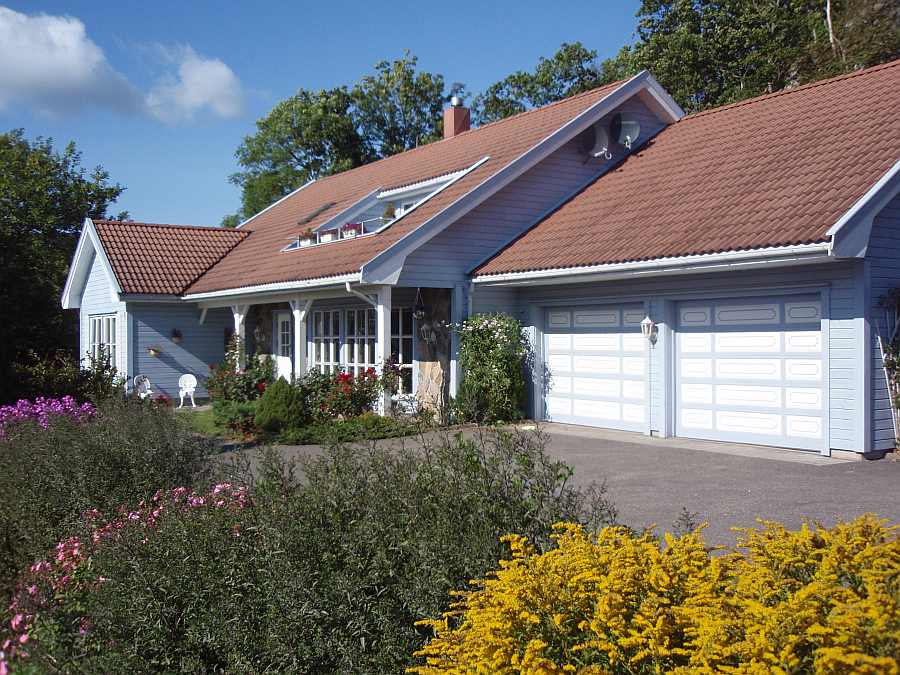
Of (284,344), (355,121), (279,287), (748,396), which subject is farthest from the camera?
(355,121)

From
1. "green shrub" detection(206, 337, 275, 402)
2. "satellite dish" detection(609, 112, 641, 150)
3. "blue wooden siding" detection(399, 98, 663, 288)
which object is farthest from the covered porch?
"satellite dish" detection(609, 112, 641, 150)

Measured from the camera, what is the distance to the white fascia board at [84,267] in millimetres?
21312

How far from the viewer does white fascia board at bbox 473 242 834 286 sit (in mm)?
10297

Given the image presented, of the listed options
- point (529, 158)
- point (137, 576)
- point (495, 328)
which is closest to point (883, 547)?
point (137, 576)

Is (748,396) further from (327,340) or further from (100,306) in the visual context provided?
(100,306)

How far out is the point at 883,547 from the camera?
11.9ft

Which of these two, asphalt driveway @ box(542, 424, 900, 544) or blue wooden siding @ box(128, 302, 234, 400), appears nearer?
asphalt driveway @ box(542, 424, 900, 544)

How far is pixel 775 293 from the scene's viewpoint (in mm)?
11375

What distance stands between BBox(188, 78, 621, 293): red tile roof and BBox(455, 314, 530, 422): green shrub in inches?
90.0

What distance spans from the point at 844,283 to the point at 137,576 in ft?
30.3

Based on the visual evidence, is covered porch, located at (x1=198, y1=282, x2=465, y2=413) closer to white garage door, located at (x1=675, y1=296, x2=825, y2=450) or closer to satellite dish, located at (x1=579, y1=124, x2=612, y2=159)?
satellite dish, located at (x1=579, y1=124, x2=612, y2=159)

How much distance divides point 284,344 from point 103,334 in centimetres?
611

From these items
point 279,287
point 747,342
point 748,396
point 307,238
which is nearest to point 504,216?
point 279,287

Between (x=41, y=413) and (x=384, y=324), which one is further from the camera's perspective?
(x=384, y=324)
